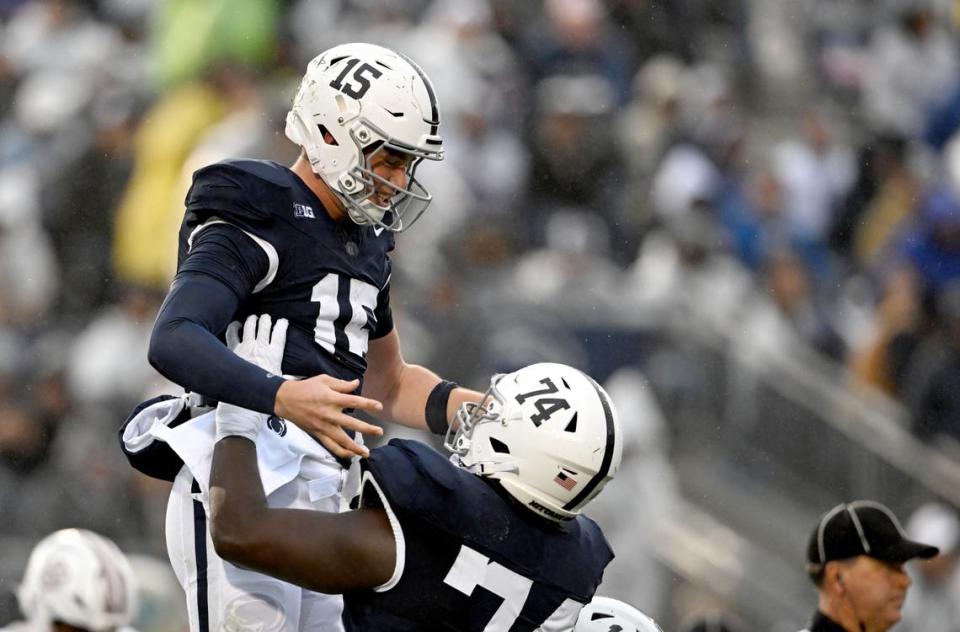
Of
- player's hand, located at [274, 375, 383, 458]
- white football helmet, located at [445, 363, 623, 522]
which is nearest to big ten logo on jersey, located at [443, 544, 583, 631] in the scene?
white football helmet, located at [445, 363, 623, 522]

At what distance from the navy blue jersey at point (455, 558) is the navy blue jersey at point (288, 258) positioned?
48 cm

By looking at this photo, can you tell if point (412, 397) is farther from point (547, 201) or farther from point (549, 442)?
point (547, 201)

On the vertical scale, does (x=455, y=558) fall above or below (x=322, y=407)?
below

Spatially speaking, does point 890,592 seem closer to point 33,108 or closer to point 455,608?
point 455,608

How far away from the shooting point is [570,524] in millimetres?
3859

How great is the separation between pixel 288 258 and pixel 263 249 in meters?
0.08

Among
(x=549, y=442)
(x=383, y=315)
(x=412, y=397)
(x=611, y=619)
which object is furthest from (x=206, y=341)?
(x=611, y=619)

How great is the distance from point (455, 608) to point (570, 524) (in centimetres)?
36

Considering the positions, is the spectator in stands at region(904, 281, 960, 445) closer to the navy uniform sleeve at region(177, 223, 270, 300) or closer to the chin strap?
the chin strap

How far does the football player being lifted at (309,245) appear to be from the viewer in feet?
12.8

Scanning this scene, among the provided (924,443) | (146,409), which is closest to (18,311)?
(924,443)

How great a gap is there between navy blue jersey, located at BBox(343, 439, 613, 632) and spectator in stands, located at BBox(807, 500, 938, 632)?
58.8 inches

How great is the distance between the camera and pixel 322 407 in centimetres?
350

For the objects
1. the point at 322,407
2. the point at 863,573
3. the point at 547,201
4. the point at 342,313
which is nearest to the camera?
the point at 322,407
